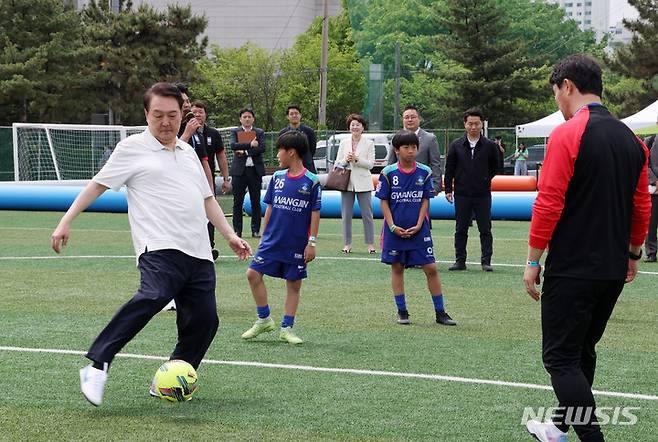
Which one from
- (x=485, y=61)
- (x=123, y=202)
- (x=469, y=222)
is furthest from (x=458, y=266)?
(x=485, y=61)

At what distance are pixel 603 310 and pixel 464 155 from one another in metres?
9.05

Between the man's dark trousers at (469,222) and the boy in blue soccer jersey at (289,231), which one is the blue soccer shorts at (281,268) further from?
the man's dark trousers at (469,222)

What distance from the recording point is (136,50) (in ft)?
168

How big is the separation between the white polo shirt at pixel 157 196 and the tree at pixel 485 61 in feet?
185

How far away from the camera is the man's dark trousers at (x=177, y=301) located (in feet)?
21.2

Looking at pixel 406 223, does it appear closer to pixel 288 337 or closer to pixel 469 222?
pixel 288 337

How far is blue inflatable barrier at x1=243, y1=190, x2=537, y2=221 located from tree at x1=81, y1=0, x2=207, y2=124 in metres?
27.5

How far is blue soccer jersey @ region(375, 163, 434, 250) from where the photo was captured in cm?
983

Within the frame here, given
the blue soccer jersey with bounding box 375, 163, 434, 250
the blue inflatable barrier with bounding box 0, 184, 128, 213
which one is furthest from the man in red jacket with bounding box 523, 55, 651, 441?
the blue inflatable barrier with bounding box 0, 184, 128, 213

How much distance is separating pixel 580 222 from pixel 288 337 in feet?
12.7

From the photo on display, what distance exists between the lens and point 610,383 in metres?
7.34

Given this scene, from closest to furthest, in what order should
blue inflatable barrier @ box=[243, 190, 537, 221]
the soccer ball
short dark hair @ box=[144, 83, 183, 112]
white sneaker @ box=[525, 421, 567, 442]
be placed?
white sneaker @ box=[525, 421, 567, 442] < the soccer ball < short dark hair @ box=[144, 83, 183, 112] < blue inflatable barrier @ box=[243, 190, 537, 221]

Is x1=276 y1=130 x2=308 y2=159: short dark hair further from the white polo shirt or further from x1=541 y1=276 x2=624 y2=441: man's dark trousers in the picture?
x1=541 y1=276 x2=624 y2=441: man's dark trousers

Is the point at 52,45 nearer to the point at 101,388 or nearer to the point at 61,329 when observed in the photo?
the point at 61,329
